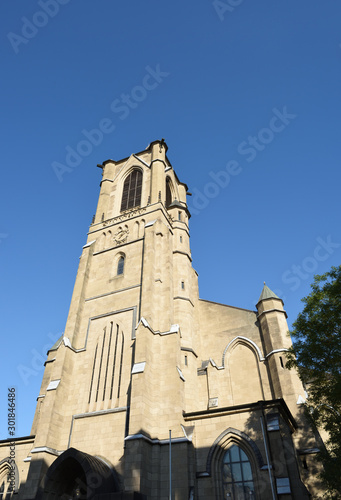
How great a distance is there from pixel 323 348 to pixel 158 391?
8.58m

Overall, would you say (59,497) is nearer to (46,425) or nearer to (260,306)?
(46,425)

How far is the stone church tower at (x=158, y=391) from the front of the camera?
16391mm

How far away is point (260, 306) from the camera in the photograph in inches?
985

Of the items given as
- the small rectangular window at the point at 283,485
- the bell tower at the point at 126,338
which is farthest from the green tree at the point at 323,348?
the bell tower at the point at 126,338

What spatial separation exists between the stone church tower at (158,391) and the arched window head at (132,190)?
180cm

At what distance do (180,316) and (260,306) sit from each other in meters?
5.42

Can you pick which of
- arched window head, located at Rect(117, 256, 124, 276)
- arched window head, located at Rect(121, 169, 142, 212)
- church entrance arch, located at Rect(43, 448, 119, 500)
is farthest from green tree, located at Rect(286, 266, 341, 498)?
arched window head, located at Rect(121, 169, 142, 212)

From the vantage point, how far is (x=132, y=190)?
1358 inches

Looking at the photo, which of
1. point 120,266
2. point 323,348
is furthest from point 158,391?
point 120,266

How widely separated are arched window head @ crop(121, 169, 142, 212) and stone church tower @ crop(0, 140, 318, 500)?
1804mm

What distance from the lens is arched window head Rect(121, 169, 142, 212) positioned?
33.2 metres

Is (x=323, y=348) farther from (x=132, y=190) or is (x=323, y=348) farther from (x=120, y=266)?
(x=132, y=190)

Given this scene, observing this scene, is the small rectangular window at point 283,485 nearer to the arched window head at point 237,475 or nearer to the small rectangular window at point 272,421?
the arched window head at point 237,475

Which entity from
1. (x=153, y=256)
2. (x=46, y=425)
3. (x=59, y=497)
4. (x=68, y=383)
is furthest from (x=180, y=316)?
(x=59, y=497)
